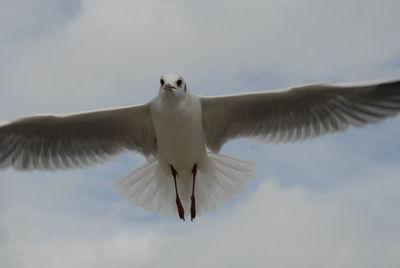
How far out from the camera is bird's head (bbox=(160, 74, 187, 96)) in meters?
8.71

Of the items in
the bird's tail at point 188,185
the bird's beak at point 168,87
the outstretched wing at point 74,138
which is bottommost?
the bird's tail at point 188,185

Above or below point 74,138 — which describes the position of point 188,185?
below

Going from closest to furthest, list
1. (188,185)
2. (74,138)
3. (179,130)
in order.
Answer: (179,130)
(188,185)
(74,138)

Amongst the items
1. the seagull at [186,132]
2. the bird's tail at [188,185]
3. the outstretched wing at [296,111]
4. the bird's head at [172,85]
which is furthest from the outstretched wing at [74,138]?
the outstretched wing at [296,111]

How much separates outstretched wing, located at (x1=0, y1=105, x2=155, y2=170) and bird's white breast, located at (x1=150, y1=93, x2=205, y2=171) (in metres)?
0.34

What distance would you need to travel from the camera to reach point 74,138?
9836mm

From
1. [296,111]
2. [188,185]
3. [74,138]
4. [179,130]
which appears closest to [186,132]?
[179,130]

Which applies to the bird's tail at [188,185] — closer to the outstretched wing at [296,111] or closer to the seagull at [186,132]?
the seagull at [186,132]

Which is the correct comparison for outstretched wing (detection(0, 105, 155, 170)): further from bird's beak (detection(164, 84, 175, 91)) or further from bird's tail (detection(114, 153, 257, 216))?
bird's beak (detection(164, 84, 175, 91))

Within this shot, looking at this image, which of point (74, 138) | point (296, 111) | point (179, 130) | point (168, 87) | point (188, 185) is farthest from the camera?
point (74, 138)

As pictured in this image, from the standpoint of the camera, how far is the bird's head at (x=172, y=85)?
8.71m

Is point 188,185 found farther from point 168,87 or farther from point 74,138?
point 168,87

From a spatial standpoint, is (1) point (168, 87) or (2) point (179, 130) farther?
(2) point (179, 130)

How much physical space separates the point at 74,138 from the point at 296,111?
2196mm
